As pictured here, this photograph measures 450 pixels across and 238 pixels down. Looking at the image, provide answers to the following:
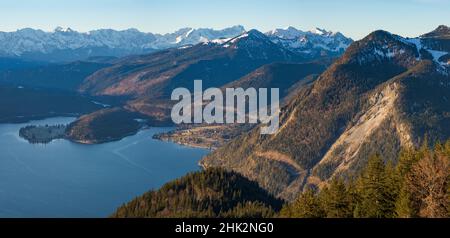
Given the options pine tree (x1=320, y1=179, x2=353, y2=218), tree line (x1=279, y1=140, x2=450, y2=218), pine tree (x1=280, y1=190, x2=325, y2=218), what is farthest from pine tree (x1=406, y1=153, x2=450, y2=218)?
pine tree (x1=280, y1=190, x2=325, y2=218)

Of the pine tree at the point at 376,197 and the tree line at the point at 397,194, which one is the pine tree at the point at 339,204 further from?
the pine tree at the point at 376,197

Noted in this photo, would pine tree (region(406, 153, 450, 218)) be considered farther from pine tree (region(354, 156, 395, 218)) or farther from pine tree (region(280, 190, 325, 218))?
pine tree (region(280, 190, 325, 218))

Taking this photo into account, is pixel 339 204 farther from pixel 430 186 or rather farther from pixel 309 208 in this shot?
pixel 430 186

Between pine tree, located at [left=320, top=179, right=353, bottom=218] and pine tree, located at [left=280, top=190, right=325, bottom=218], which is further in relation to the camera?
pine tree, located at [left=280, top=190, right=325, bottom=218]

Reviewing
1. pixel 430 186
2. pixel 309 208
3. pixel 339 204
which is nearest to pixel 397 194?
pixel 339 204

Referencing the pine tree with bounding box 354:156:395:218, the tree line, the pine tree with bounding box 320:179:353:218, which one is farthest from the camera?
the pine tree with bounding box 320:179:353:218

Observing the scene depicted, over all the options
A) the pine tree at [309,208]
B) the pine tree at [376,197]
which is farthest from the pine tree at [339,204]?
the pine tree at [376,197]

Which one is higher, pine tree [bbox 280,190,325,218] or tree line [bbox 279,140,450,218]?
tree line [bbox 279,140,450,218]

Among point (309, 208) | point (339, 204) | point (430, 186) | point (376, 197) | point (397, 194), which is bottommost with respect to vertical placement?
point (309, 208)
